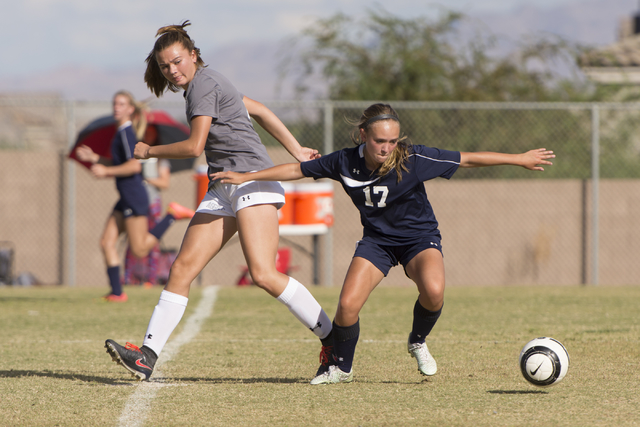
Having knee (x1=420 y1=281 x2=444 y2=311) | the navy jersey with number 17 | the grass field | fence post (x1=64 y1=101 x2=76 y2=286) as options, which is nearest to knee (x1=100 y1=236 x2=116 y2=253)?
the grass field

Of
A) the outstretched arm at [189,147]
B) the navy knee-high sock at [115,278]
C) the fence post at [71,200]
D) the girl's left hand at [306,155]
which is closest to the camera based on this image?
the outstretched arm at [189,147]

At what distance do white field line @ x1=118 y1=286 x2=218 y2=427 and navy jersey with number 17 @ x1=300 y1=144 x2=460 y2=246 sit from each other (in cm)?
152

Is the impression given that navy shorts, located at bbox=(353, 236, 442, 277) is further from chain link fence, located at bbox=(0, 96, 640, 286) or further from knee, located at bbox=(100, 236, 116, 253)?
chain link fence, located at bbox=(0, 96, 640, 286)

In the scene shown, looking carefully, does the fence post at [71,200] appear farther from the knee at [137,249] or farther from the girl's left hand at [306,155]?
the girl's left hand at [306,155]

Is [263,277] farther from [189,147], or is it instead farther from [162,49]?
[162,49]

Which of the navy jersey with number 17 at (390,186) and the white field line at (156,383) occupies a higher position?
the navy jersey with number 17 at (390,186)

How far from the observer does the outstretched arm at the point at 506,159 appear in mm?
4434

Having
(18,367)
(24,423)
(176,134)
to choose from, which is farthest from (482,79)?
(24,423)

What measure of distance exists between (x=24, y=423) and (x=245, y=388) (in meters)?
1.24

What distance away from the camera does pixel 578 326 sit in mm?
6871

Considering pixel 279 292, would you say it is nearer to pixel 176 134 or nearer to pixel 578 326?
pixel 578 326

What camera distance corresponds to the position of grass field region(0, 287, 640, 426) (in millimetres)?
3766

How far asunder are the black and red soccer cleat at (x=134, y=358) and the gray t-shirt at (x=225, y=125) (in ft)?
3.77

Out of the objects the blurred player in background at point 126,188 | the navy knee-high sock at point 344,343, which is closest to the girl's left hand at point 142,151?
the navy knee-high sock at point 344,343
